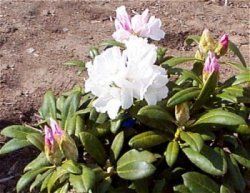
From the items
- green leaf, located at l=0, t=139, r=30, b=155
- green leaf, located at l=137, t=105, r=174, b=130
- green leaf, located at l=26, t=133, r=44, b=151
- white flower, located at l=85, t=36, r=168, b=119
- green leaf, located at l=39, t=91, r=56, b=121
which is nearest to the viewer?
white flower, located at l=85, t=36, r=168, b=119

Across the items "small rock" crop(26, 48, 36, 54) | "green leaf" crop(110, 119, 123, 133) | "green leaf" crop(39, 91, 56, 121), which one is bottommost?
"small rock" crop(26, 48, 36, 54)

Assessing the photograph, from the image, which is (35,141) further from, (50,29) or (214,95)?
(50,29)

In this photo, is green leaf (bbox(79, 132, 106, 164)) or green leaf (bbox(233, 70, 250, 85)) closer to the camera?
green leaf (bbox(79, 132, 106, 164))

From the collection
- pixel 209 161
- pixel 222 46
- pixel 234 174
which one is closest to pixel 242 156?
pixel 234 174

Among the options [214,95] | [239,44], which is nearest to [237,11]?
[239,44]

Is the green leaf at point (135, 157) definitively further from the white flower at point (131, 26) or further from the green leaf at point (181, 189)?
the white flower at point (131, 26)

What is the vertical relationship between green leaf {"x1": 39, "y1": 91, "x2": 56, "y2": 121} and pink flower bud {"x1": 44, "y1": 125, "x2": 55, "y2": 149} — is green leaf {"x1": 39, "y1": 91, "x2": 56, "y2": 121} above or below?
below

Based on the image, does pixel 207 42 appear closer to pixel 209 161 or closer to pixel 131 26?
pixel 131 26

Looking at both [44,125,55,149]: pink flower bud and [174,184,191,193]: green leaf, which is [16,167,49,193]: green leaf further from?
[174,184,191,193]: green leaf

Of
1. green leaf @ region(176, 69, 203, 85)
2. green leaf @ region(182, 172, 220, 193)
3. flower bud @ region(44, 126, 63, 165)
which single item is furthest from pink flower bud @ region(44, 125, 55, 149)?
green leaf @ region(176, 69, 203, 85)
